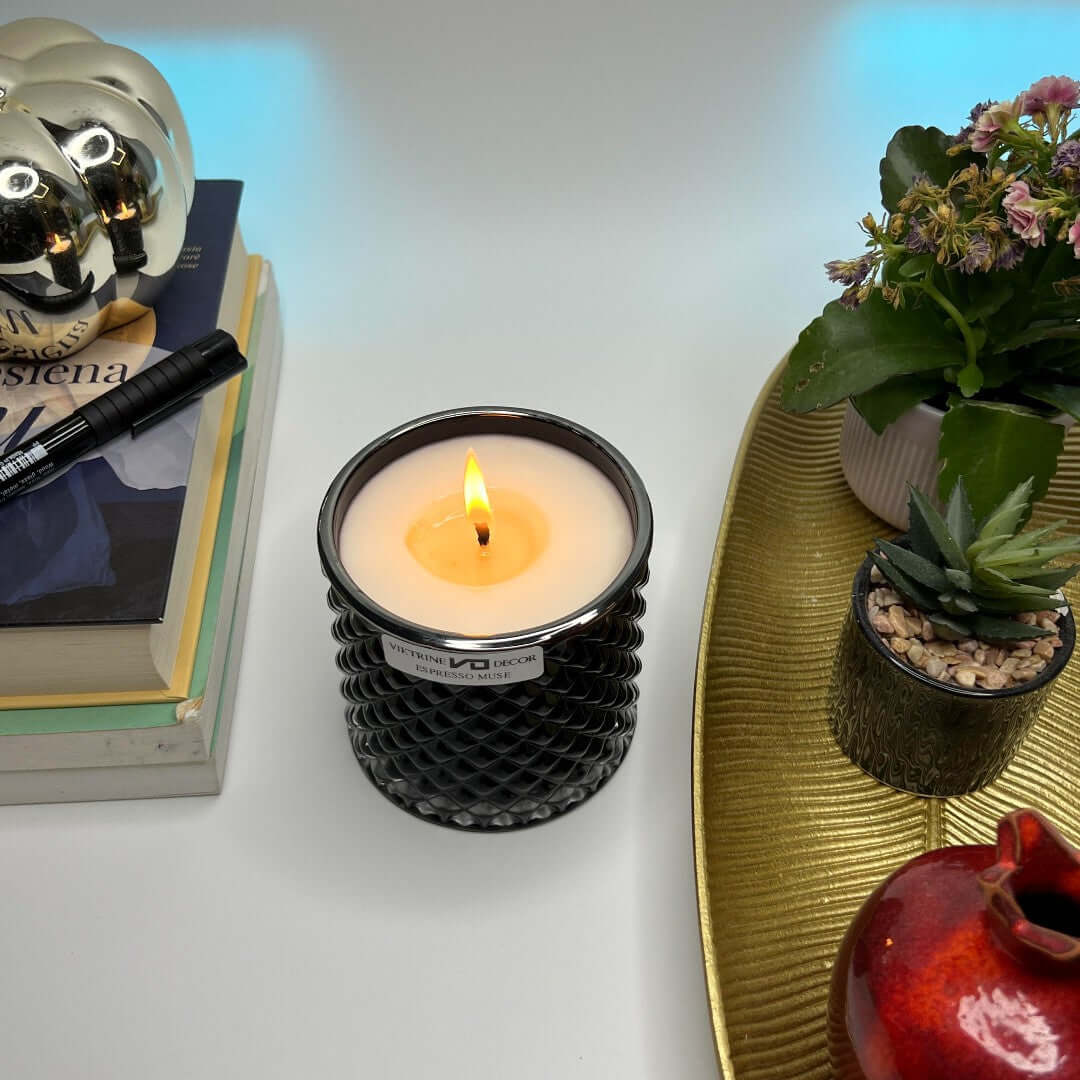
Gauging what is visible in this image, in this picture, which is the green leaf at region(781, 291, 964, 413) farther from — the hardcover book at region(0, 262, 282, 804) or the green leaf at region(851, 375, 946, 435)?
the hardcover book at region(0, 262, 282, 804)

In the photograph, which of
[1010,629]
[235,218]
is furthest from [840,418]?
[235,218]

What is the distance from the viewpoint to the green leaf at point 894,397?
61 cm

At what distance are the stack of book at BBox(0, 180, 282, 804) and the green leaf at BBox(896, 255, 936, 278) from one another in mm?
339

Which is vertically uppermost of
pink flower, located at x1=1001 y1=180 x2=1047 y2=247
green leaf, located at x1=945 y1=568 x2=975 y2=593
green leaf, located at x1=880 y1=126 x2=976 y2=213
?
pink flower, located at x1=1001 y1=180 x2=1047 y2=247

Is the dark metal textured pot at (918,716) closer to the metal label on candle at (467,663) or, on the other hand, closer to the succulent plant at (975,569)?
the succulent plant at (975,569)

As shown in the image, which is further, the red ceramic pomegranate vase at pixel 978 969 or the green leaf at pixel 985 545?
the green leaf at pixel 985 545

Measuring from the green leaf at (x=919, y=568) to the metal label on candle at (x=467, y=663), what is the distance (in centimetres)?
15

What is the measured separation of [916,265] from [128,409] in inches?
14.6

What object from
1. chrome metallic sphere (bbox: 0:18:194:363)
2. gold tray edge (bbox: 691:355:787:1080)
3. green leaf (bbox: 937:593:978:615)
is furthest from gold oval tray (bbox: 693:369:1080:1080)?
chrome metallic sphere (bbox: 0:18:194:363)

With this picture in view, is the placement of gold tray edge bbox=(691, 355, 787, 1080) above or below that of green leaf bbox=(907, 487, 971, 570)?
below

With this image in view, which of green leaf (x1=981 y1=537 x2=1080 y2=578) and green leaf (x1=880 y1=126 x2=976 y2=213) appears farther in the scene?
green leaf (x1=880 y1=126 x2=976 y2=213)

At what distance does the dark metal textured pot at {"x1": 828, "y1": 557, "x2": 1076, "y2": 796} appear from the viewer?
504mm

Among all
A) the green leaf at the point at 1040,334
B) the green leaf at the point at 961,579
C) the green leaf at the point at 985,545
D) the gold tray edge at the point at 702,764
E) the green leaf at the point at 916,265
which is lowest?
the gold tray edge at the point at 702,764

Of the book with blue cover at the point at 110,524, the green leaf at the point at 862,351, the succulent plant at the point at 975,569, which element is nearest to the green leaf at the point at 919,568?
the succulent plant at the point at 975,569
